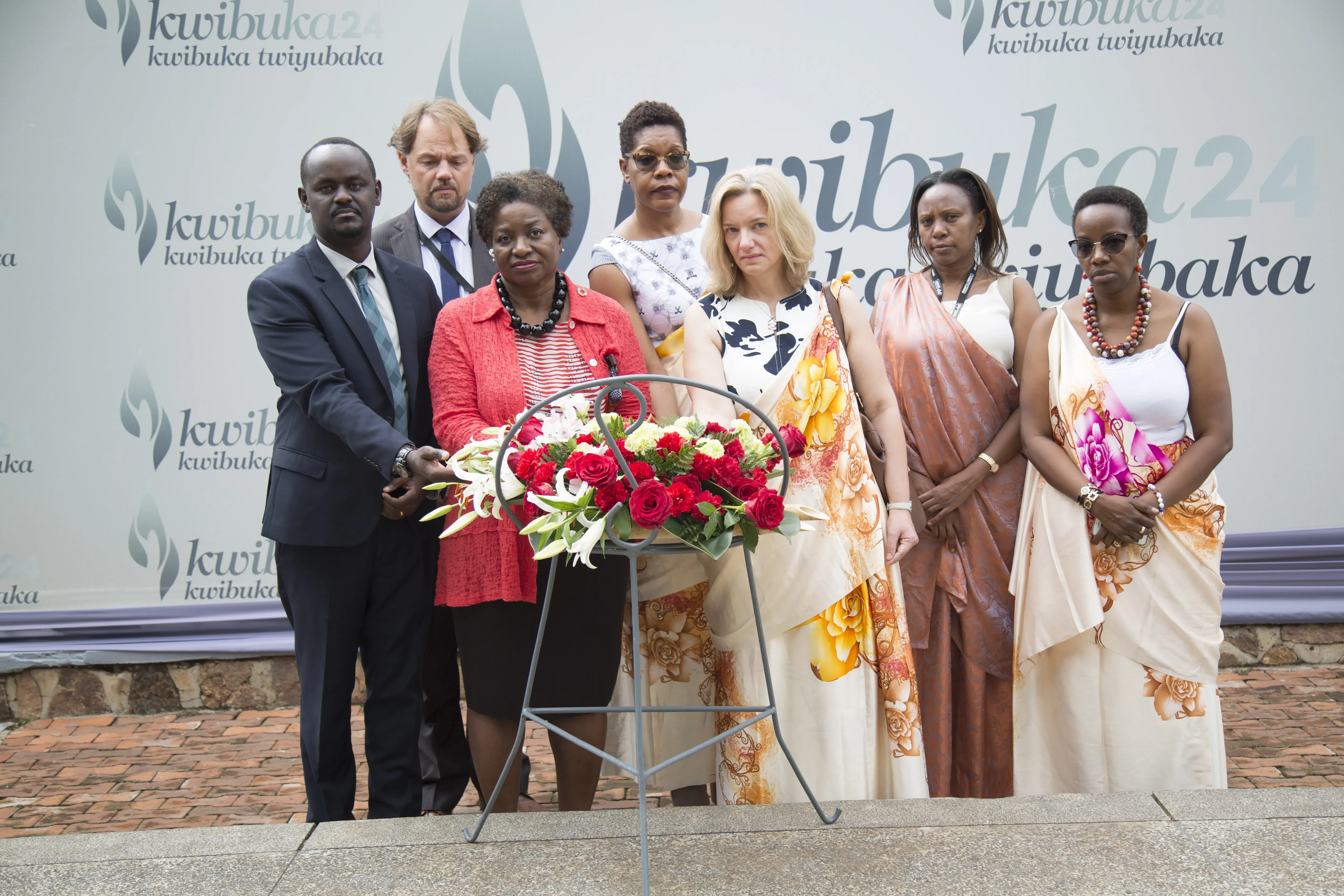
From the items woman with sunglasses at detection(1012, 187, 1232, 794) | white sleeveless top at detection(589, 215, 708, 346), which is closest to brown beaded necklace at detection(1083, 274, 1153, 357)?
woman with sunglasses at detection(1012, 187, 1232, 794)

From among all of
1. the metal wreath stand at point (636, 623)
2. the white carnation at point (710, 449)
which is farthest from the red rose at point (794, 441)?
the white carnation at point (710, 449)

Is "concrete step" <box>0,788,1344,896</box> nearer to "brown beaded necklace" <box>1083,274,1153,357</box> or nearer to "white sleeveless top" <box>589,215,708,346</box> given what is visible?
"brown beaded necklace" <box>1083,274,1153,357</box>

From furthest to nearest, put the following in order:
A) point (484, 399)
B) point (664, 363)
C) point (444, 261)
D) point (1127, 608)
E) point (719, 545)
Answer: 1. point (444, 261)
2. point (664, 363)
3. point (1127, 608)
4. point (484, 399)
5. point (719, 545)

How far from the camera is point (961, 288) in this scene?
3322mm

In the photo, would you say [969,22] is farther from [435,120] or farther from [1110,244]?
[435,120]

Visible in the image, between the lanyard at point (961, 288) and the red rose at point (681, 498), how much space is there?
4.98ft

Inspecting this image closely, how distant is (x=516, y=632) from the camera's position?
112 inches

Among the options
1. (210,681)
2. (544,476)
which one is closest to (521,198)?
(544,476)

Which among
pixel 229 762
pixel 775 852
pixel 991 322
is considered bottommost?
pixel 229 762

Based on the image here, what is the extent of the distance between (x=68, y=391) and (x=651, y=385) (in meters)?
3.21

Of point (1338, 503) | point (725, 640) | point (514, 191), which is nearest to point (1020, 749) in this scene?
point (725, 640)

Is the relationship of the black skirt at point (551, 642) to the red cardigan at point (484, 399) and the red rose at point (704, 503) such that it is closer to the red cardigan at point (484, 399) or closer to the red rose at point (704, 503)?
the red cardigan at point (484, 399)

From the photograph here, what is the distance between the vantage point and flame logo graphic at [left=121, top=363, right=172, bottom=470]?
491cm

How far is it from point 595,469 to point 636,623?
0.37 metres
